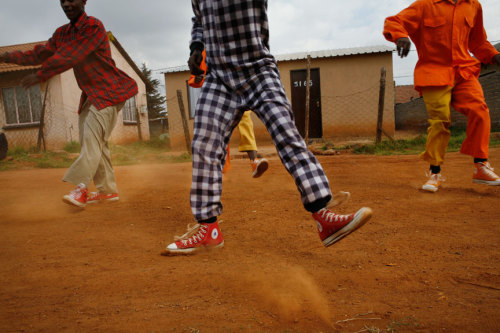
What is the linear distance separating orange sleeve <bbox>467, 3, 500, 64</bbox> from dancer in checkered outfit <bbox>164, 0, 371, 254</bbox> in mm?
2719

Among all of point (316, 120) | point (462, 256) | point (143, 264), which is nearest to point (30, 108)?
point (316, 120)

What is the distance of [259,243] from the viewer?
7.79ft

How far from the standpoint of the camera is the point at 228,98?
212 cm

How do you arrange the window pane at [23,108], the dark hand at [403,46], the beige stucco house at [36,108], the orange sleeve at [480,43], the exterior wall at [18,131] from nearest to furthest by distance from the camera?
the dark hand at [403,46]
the orange sleeve at [480,43]
the beige stucco house at [36,108]
the exterior wall at [18,131]
the window pane at [23,108]

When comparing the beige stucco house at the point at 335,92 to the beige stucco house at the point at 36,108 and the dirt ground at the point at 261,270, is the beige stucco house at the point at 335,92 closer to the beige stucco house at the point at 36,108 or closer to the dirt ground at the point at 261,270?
the beige stucco house at the point at 36,108

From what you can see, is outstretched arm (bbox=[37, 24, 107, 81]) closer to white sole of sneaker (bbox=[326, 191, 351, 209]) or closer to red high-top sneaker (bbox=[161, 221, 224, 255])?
red high-top sneaker (bbox=[161, 221, 224, 255])

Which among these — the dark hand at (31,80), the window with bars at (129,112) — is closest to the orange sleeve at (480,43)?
the dark hand at (31,80)

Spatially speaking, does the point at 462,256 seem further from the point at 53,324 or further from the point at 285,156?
the point at 53,324

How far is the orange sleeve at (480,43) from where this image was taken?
143 inches

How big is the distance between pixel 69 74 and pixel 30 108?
2083mm

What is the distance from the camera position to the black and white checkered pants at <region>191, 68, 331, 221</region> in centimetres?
194

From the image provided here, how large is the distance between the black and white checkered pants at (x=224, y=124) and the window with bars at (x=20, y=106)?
14181mm

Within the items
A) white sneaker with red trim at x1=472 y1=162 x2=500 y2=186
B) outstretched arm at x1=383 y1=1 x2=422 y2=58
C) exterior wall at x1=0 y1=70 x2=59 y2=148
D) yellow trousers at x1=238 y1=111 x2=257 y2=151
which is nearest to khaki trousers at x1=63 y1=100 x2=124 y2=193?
yellow trousers at x1=238 y1=111 x2=257 y2=151

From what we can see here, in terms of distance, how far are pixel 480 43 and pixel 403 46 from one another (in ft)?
3.93
